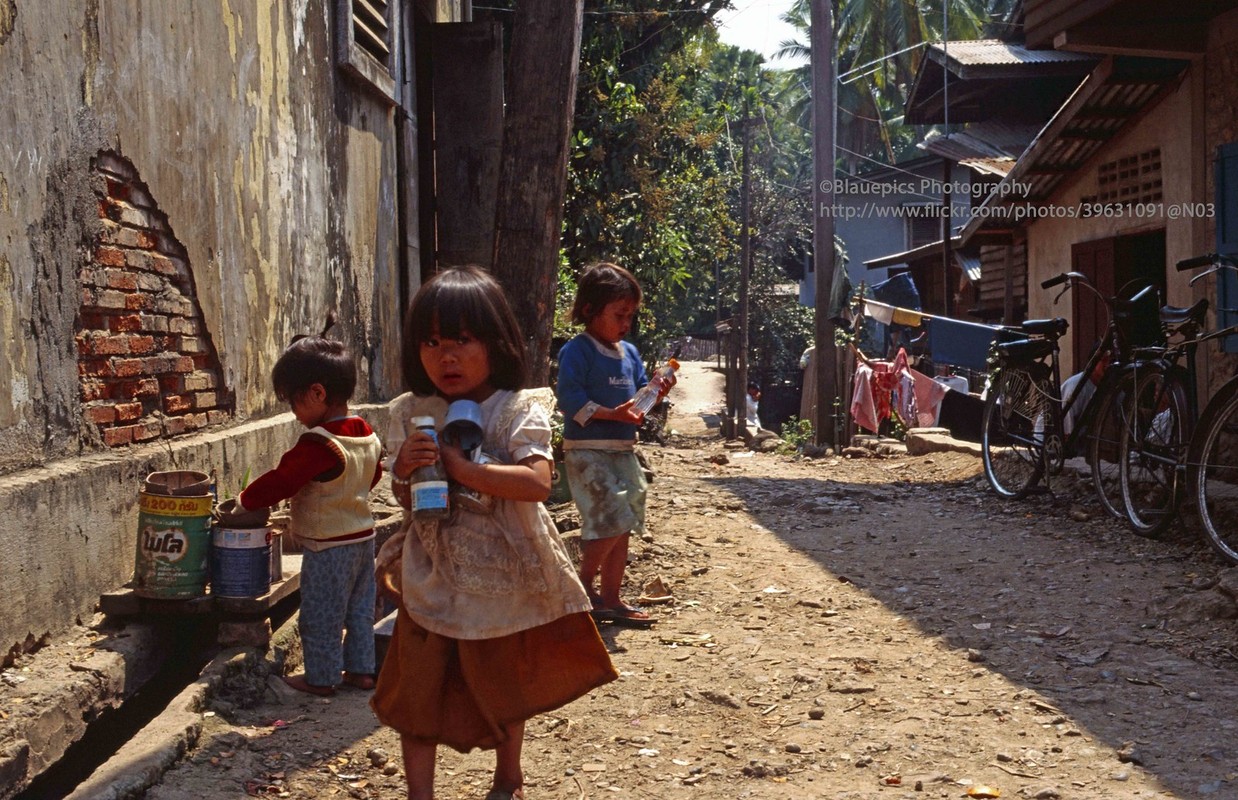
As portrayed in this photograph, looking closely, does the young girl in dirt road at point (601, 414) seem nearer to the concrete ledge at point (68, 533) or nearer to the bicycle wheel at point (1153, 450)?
the concrete ledge at point (68, 533)

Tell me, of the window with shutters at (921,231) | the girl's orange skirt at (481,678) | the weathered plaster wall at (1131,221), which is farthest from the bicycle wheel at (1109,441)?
the window with shutters at (921,231)

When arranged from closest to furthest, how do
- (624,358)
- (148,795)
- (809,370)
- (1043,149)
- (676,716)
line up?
(148,795) → (676,716) → (624,358) → (1043,149) → (809,370)

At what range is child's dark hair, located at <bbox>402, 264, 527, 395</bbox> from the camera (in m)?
2.71

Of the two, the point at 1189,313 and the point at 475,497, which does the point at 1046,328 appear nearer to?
the point at 1189,313

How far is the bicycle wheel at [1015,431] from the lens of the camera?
786 cm

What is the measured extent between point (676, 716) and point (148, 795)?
63.6 inches

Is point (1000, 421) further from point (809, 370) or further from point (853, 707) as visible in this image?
point (809, 370)

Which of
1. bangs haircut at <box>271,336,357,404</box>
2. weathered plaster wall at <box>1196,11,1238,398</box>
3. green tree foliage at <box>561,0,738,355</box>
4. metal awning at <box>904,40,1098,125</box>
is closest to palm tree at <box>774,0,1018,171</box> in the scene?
metal awning at <box>904,40,1098,125</box>

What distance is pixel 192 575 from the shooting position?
3.86 metres

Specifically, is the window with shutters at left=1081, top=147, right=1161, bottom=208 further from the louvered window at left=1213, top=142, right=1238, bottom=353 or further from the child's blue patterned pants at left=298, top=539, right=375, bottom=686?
the child's blue patterned pants at left=298, top=539, right=375, bottom=686

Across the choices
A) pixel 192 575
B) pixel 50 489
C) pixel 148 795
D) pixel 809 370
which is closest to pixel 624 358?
pixel 192 575

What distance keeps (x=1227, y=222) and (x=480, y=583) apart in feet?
21.2

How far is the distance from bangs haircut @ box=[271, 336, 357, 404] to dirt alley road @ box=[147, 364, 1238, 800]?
3.26 ft

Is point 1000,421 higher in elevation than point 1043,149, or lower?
lower
